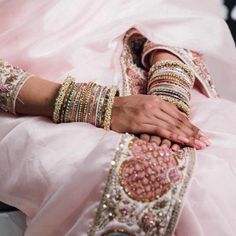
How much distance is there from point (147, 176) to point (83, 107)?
0.62 ft

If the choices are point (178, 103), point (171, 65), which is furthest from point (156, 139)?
point (171, 65)

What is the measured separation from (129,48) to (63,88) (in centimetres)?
29

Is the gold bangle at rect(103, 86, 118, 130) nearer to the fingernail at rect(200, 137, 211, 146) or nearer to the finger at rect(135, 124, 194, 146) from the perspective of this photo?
the finger at rect(135, 124, 194, 146)

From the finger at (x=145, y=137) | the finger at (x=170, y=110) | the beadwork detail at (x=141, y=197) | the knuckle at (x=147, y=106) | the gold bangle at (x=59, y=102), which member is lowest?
the beadwork detail at (x=141, y=197)

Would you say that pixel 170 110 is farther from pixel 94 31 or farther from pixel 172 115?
pixel 94 31

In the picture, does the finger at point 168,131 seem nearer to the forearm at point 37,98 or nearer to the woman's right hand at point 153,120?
the woman's right hand at point 153,120

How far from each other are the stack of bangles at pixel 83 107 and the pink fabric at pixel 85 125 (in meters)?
0.03

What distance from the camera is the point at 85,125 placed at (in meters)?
0.85

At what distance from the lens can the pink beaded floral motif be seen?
0.75 m

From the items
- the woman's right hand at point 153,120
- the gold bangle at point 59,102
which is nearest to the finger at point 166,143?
the woman's right hand at point 153,120

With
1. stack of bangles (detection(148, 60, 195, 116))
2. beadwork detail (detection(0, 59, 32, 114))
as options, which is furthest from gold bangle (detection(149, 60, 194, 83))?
beadwork detail (detection(0, 59, 32, 114))

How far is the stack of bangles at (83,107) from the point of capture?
87 centimetres

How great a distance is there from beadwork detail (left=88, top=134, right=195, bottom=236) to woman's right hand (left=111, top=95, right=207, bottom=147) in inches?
3.6

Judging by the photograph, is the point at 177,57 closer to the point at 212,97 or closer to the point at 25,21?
the point at 212,97
